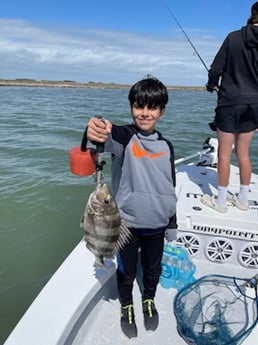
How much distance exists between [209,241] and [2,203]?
4.03 m

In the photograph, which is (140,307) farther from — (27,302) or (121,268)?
(27,302)

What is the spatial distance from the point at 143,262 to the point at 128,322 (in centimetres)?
44

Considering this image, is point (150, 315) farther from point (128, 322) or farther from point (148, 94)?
point (148, 94)

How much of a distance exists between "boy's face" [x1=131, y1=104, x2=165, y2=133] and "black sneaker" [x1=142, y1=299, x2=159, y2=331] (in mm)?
1326

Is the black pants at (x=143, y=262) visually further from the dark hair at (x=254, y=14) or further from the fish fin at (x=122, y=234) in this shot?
the dark hair at (x=254, y=14)

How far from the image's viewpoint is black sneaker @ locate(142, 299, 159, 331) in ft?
8.32

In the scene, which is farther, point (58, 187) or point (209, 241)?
point (58, 187)

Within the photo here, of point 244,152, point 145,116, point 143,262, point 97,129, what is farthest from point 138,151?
point 244,152

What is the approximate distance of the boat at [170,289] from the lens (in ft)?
6.92

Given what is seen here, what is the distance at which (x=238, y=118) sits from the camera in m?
3.04

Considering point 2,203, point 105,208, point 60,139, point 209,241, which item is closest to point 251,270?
point 209,241

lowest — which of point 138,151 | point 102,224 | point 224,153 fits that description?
point 102,224

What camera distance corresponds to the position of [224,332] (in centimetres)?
253

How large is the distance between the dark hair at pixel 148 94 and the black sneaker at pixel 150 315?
146 centimetres
